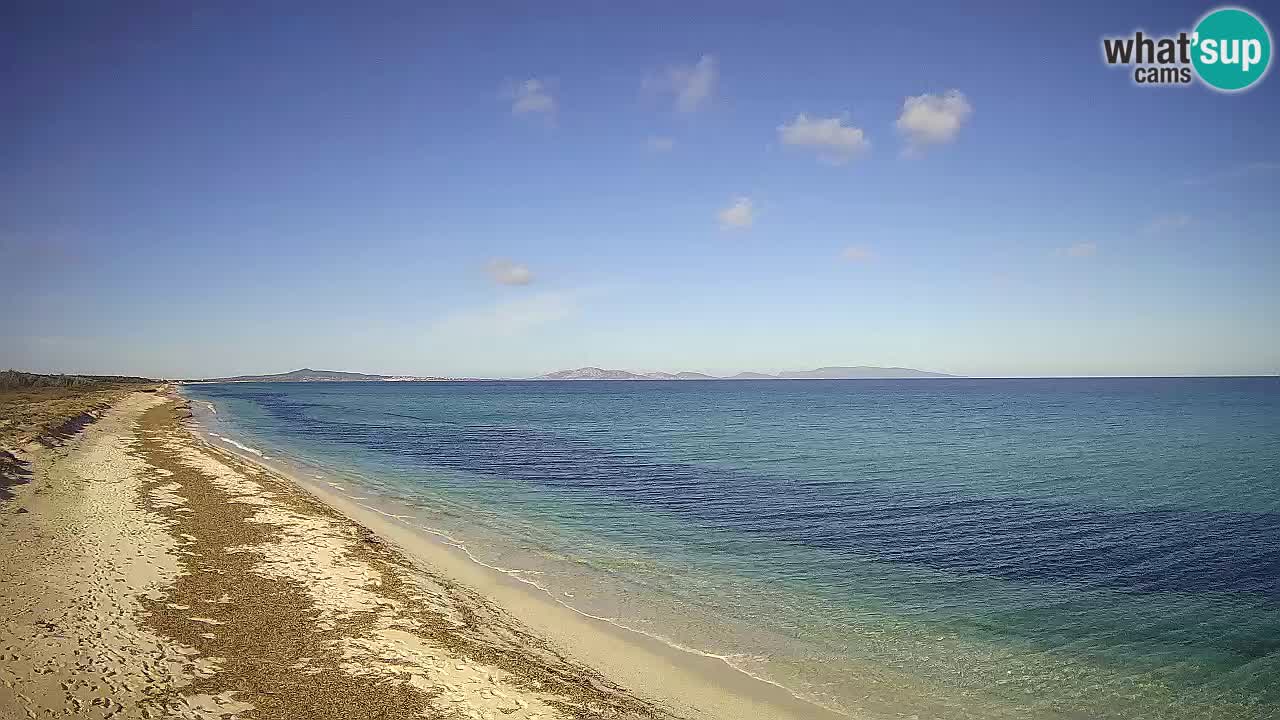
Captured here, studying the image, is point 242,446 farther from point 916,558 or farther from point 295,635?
point 916,558

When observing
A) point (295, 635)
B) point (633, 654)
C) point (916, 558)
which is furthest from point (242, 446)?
point (916, 558)

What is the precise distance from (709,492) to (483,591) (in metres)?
14.5

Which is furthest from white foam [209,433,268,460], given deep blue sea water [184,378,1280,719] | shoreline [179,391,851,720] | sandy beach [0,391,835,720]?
shoreline [179,391,851,720]

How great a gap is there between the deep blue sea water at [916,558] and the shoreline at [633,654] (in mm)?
375

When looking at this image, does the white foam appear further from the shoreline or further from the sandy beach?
the shoreline

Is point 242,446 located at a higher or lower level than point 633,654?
higher

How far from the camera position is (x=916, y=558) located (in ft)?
57.2

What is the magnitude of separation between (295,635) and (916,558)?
14717mm

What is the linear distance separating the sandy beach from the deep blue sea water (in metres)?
1.41

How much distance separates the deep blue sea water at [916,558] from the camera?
1072 centimetres

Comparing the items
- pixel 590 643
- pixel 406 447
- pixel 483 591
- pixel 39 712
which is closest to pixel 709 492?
pixel 483 591

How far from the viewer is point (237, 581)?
13.3m

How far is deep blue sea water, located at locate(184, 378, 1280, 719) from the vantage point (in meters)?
10.7

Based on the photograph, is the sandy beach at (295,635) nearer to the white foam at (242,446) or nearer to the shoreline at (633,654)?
the shoreline at (633,654)
